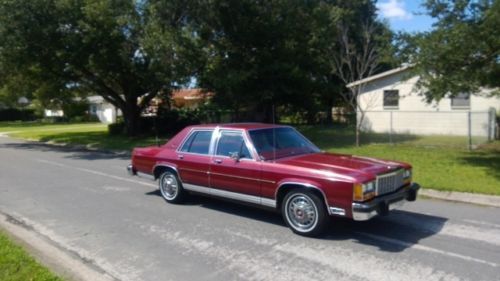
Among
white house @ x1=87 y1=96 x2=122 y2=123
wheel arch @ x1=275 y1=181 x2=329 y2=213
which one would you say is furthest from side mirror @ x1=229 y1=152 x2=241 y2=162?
white house @ x1=87 y1=96 x2=122 y2=123

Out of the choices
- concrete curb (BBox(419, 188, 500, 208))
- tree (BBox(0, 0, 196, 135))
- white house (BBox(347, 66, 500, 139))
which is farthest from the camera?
white house (BBox(347, 66, 500, 139))

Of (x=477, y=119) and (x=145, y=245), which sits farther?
(x=477, y=119)

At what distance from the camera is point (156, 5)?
18469mm

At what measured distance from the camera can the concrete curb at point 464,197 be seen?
8.55m

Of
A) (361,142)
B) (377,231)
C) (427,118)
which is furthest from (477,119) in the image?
(377,231)

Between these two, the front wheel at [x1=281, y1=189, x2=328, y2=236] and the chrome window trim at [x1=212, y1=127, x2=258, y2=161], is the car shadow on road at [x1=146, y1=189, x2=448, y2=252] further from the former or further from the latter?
the chrome window trim at [x1=212, y1=127, x2=258, y2=161]

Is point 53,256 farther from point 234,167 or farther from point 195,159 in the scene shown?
point 195,159

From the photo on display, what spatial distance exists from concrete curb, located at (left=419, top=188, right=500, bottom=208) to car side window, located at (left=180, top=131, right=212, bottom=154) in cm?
461

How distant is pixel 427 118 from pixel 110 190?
59.1 feet

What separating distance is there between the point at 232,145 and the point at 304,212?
1.80 meters

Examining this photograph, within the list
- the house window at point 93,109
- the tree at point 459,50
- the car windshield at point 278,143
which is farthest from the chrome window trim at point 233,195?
the house window at point 93,109

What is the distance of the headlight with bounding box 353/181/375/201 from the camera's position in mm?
5859

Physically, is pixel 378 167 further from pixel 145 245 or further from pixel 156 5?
pixel 156 5

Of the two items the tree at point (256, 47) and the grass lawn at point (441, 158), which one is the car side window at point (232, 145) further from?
the tree at point (256, 47)
